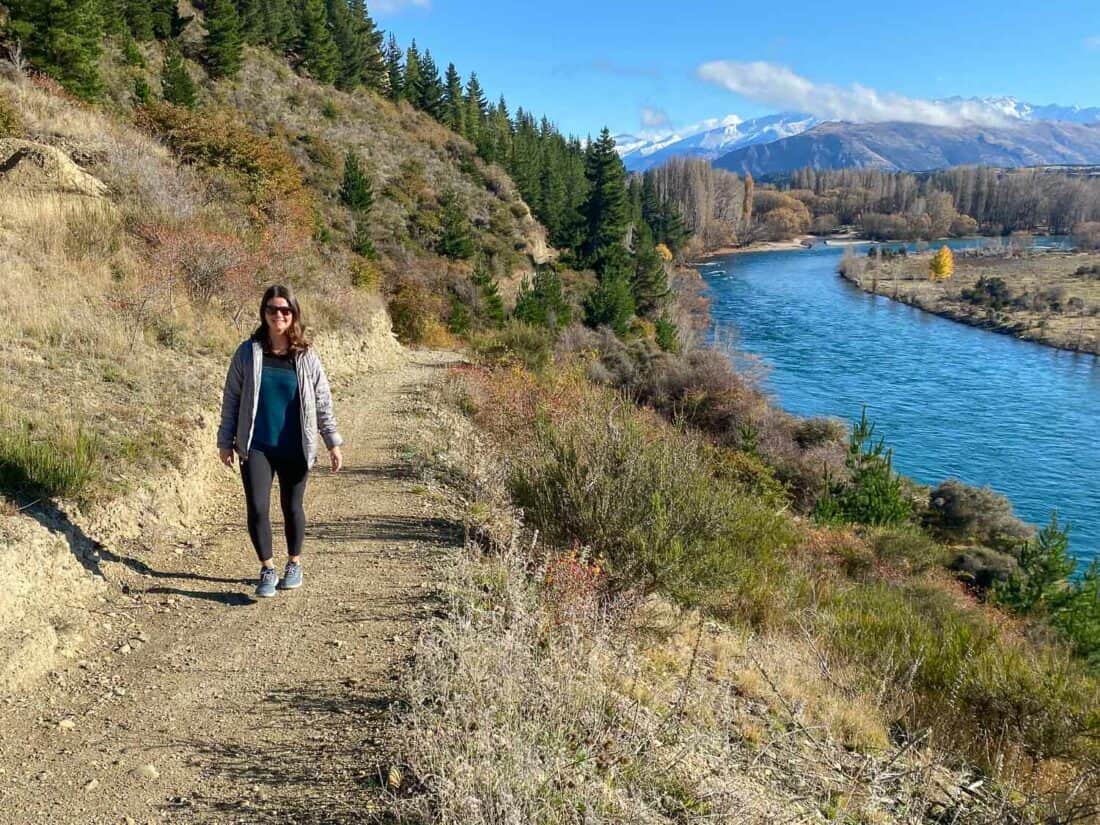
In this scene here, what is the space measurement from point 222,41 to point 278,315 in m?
37.2

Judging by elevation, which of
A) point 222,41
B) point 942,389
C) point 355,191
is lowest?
point 942,389

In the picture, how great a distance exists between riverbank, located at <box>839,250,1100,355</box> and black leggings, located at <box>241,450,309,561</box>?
5404 cm

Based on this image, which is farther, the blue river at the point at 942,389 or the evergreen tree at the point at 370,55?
the evergreen tree at the point at 370,55

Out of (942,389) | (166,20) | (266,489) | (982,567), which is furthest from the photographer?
(942,389)

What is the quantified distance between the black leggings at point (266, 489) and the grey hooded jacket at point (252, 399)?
84 mm

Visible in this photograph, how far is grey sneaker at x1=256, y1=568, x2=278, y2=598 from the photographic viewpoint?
4.38 m

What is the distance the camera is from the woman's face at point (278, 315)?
A: 393 cm

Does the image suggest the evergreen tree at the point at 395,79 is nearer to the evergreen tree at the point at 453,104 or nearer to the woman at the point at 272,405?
the evergreen tree at the point at 453,104

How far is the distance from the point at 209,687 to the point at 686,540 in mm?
3335

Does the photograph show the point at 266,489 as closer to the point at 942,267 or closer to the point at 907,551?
the point at 907,551

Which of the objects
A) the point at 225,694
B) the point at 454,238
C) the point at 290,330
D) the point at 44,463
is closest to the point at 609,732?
the point at 225,694

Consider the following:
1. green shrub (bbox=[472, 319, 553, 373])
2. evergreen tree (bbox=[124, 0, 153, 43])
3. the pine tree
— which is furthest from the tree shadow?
the pine tree

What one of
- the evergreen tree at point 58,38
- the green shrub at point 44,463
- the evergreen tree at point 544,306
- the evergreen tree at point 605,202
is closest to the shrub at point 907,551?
the evergreen tree at point 544,306

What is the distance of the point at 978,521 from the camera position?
766 inches
